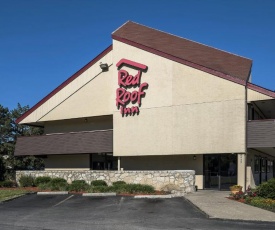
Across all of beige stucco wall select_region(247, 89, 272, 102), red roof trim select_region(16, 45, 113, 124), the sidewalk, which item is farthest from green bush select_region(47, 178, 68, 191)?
beige stucco wall select_region(247, 89, 272, 102)

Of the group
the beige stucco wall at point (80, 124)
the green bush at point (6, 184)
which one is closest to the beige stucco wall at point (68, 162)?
the beige stucco wall at point (80, 124)

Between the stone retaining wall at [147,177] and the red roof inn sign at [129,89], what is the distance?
4303 mm

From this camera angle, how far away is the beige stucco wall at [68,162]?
3155 centimetres

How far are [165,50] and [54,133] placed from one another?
1257cm

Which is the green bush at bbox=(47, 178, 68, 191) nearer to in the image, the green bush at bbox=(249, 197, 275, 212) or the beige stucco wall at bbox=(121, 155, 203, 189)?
the beige stucco wall at bbox=(121, 155, 203, 189)

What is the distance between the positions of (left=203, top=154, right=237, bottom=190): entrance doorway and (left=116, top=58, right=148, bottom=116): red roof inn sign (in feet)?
18.7

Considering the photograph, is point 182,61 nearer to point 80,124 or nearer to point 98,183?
point 98,183

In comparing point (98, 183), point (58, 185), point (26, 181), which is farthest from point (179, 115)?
point (26, 181)

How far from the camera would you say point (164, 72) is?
25.7 m

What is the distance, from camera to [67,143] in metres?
30.5

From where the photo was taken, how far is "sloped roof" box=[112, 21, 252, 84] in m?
24.3

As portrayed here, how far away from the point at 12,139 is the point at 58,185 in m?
23.9

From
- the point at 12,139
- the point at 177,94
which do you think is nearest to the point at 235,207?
the point at 177,94

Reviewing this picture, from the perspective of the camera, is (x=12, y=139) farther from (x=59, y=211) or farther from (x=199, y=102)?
(x=59, y=211)
